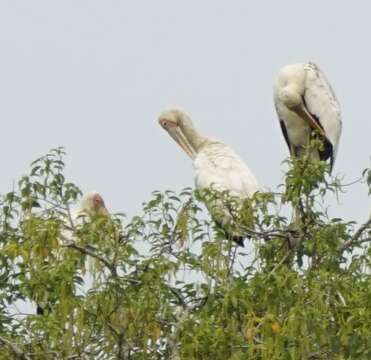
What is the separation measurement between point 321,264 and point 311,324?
4.59ft

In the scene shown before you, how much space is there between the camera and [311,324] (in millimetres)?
8156

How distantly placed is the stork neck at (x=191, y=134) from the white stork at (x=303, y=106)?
73 centimetres

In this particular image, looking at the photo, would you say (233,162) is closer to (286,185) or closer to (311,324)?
(286,185)

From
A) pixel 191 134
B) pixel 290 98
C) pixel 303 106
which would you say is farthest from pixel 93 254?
pixel 191 134

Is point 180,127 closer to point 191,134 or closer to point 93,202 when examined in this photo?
point 191,134

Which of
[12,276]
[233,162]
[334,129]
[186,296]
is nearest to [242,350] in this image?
Result: [186,296]

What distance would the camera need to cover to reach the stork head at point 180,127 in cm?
1530

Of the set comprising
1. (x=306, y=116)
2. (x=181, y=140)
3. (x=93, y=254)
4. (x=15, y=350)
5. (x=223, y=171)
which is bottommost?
(x=15, y=350)

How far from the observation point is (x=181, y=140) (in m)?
15.4

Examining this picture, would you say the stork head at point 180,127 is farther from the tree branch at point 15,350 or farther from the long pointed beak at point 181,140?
the tree branch at point 15,350

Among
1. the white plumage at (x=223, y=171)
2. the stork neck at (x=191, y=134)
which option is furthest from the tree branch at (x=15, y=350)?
the stork neck at (x=191, y=134)

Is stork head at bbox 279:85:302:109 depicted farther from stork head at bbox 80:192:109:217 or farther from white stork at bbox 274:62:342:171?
stork head at bbox 80:192:109:217

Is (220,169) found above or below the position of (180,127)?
below

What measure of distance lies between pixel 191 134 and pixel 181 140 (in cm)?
13
